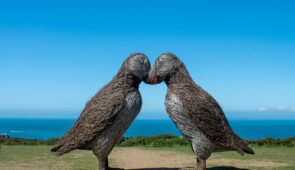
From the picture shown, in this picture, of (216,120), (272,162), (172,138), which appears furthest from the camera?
(172,138)

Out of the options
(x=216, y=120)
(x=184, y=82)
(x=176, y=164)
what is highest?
(x=184, y=82)

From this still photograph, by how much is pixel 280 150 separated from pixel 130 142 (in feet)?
21.1

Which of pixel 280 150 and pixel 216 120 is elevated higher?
pixel 216 120

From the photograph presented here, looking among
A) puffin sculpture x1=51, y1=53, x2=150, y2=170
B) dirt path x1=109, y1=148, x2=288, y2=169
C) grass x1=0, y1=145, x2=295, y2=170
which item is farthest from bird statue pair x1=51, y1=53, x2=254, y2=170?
grass x1=0, y1=145, x2=295, y2=170

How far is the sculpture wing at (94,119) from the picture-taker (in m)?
9.43

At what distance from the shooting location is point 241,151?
31.8 ft

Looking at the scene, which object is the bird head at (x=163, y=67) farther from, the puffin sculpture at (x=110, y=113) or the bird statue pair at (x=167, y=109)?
the puffin sculpture at (x=110, y=113)

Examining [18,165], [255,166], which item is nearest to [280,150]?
[255,166]

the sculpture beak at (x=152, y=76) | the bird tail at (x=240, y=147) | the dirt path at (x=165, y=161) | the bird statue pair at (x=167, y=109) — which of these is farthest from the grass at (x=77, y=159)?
the sculpture beak at (x=152, y=76)

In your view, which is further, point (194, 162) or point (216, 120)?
point (194, 162)

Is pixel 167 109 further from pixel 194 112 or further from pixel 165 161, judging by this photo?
pixel 165 161

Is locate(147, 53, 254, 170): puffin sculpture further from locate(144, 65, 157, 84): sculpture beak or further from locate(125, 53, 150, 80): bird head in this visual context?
locate(125, 53, 150, 80): bird head

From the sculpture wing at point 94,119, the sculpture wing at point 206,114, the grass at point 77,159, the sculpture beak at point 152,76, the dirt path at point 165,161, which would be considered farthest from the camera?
the dirt path at point 165,161

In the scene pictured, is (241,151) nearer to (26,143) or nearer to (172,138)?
(172,138)
